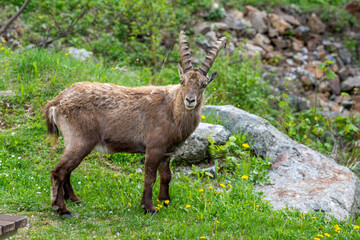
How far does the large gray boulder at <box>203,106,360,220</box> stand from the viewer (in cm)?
648

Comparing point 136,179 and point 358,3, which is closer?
point 136,179

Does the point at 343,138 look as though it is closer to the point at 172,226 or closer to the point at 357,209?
the point at 357,209

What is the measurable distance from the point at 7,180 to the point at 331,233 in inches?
194

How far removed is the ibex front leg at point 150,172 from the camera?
6.04 m

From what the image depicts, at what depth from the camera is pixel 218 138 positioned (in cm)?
795

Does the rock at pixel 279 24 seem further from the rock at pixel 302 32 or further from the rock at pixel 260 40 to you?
the rock at pixel 260 40

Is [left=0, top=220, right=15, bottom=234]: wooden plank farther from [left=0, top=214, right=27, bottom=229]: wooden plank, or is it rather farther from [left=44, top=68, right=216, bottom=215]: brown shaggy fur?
[left=44, top=68, right=216, bottom=215]: brown shaggy fur

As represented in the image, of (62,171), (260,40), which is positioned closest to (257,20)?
(260,40)

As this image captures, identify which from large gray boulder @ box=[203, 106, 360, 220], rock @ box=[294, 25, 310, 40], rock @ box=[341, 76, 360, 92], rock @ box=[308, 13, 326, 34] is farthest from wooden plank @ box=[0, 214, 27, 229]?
rock @ box=[308, 13, 326, 34]

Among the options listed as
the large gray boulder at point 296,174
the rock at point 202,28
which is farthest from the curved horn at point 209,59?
the rock at point 202,28

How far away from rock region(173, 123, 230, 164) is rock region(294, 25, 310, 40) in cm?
1157

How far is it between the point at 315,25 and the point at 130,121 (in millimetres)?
14651

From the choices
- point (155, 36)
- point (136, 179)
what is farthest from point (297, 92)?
point (136, 179)

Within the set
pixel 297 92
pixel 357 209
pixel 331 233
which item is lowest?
pixel 297 92
